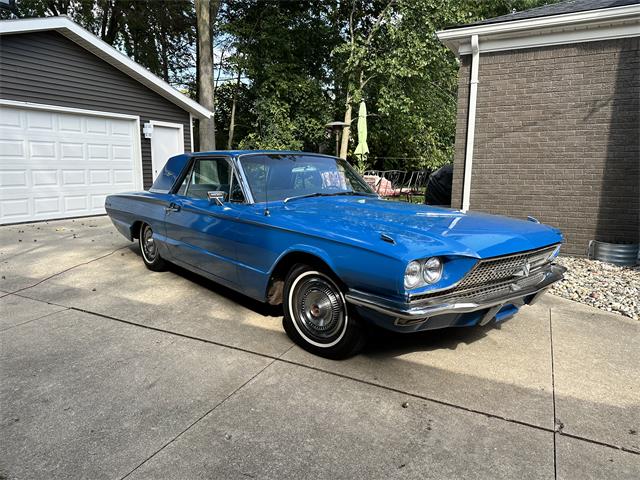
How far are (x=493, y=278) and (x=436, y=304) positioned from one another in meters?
0.58

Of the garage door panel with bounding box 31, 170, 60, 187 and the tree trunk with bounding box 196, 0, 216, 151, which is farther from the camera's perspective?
the tree trunk with bounding box 196, 0, 216, 151

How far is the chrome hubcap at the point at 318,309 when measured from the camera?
121 inches

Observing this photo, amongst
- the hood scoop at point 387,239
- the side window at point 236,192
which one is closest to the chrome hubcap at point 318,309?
the hood scoop at point 387,239

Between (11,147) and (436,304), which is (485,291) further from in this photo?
(11,147)

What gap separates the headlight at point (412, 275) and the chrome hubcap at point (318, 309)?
614mm

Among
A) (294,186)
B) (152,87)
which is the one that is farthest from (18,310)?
(152,87)

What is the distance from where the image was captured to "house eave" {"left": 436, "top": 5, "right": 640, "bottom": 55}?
6301 millimetres

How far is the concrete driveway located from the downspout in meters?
3.66

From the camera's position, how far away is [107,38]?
23078 mm

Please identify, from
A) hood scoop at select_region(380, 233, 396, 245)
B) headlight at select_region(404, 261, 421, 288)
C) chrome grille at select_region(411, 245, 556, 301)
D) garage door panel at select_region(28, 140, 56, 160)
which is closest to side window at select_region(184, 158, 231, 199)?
hood scoop at select_region(380, 233, 396, 245)

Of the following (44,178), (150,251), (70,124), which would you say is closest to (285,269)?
(150,251)

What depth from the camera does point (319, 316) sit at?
127 inches

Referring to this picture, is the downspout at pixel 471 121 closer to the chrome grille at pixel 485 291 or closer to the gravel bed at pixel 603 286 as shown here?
the gravel bed at pixel 603 286

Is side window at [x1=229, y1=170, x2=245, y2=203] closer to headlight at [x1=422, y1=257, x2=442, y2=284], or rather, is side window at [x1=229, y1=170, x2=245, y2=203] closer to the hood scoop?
the hood scoop
